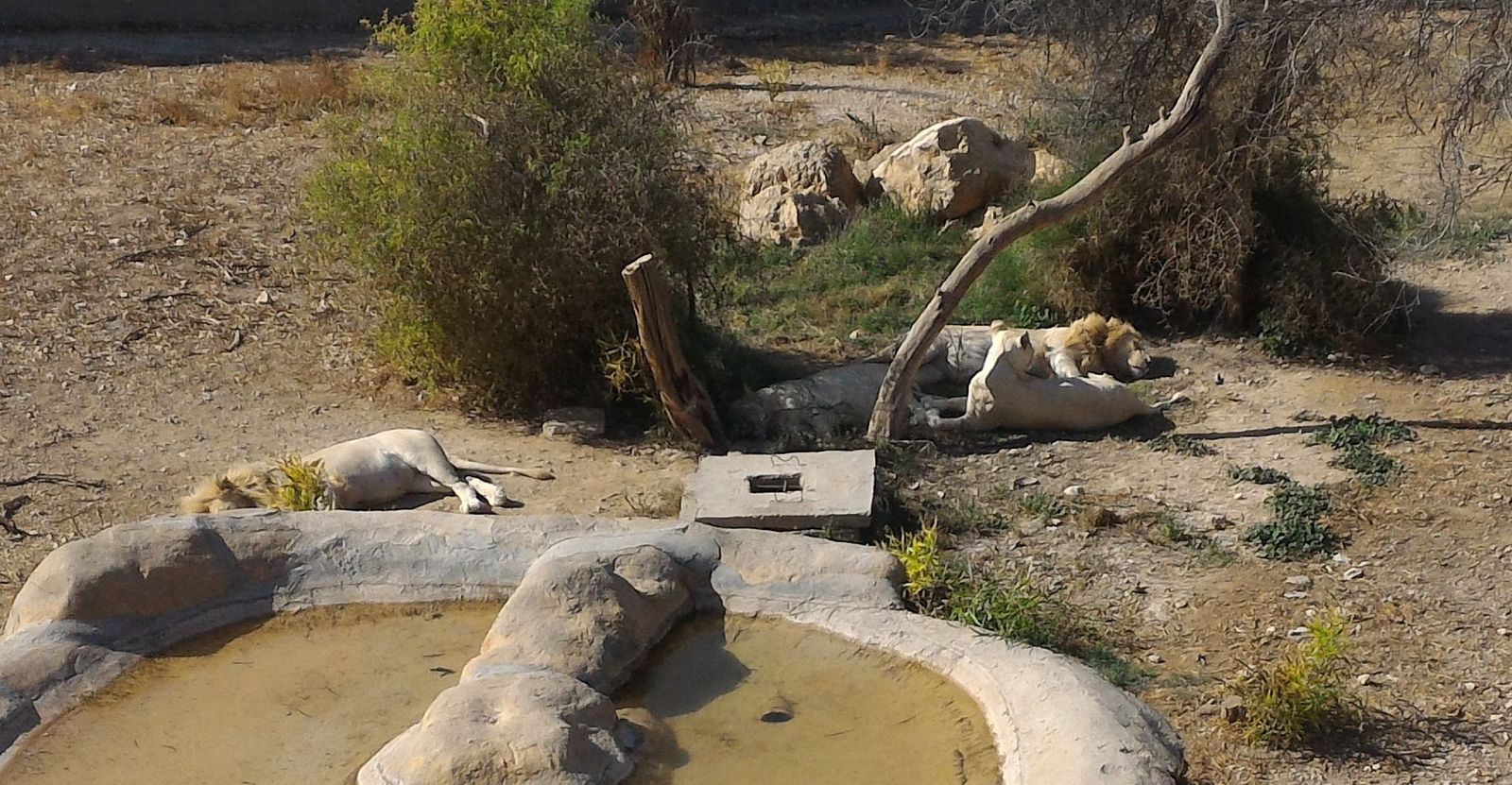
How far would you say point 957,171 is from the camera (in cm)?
1233

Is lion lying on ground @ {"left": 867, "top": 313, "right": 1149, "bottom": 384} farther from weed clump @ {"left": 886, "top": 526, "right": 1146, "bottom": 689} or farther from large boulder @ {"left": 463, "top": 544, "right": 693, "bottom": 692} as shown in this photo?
large boulder @ {"left": 463, "top": 544, "right": 693, "bottom": 692}

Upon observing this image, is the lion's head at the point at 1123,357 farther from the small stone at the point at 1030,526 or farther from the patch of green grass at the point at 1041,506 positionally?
the small stone at the point at 1030,526

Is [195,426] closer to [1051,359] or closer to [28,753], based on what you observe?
[28,753]

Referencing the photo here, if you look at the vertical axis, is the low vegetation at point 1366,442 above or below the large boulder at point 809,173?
below

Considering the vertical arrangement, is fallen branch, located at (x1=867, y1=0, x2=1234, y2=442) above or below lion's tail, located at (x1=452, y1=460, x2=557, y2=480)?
above

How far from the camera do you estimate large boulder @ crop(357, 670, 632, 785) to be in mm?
4695

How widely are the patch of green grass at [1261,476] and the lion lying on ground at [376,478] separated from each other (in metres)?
3.48

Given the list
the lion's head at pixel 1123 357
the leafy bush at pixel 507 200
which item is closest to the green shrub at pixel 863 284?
the lion's head at pixel 1123 357

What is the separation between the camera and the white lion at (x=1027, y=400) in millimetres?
8633

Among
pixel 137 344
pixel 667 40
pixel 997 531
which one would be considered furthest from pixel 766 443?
pixel 667 40

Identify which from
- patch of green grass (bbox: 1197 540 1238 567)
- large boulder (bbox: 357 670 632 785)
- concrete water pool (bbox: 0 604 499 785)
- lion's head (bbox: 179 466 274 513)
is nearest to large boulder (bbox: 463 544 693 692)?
large boulder (bbox: 357 670 632 785)

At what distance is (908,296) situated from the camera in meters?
10.9

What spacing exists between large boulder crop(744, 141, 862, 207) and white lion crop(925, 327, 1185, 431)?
4.08m

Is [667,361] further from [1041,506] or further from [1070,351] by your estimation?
[1070,351]
